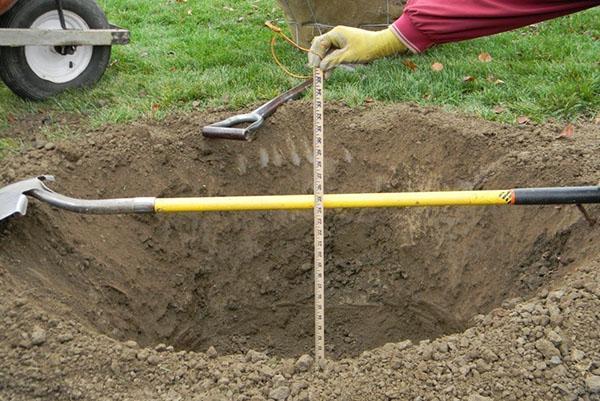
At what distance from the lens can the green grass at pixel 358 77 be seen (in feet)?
15.8

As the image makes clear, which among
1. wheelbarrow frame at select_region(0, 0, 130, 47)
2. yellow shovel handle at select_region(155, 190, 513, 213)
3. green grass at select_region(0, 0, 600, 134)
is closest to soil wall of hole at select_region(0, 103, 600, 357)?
green grass at select_region(0, 0, 600, 134)

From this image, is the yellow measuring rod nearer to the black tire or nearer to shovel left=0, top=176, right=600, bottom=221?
shovel left=0, top=176, right=600, bottom=221

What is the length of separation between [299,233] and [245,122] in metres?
0.78

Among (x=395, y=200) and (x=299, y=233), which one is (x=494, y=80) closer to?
(x=299, y=233)

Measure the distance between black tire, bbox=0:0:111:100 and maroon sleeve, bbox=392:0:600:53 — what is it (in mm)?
3356

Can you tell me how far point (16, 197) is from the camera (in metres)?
3.16

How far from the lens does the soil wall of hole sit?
3.60m

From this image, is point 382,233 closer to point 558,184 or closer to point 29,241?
point 558,184

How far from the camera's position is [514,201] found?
278cm

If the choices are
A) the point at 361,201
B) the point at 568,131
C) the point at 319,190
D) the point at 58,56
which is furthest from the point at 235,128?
the point at 568,131

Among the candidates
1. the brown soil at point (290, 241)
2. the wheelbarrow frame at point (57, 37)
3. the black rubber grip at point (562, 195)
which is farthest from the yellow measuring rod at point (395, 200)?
the wheelbarrow frame at point (57, 37)

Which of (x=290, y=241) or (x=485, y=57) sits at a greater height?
(x=485, y=57)

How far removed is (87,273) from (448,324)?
1.98 meters

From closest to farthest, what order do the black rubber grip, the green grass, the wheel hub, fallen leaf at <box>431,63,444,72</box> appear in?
the black rubber grip
the green grass
the wheel hub
fallen leaf at <box>431,63,444,72</box>
